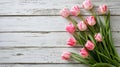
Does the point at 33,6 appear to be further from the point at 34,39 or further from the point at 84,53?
the point at 84,53

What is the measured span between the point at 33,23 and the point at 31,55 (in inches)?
6.8

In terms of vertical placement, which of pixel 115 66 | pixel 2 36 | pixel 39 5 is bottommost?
pixel 115 66

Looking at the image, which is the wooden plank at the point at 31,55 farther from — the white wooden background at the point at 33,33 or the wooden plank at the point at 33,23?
the wooden plank at the point at 33,23

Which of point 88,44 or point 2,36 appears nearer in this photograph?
point 88,44

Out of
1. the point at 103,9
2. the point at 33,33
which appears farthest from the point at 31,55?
the point at 103,9

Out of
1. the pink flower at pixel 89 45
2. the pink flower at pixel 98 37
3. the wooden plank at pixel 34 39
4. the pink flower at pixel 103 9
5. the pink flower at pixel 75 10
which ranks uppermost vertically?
the pink flower at pixel 75 10

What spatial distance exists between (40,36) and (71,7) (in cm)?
23

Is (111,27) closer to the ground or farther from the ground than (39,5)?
closer to the ground

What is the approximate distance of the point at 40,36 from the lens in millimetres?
1212

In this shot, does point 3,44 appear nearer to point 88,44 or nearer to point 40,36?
point 40,36

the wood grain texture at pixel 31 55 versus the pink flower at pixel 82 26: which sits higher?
the pink flower at pixel 82 26

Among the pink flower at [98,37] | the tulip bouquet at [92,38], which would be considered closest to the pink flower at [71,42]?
the tulip bouquet at [92,38]

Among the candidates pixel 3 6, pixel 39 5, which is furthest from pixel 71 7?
pixel 3 6

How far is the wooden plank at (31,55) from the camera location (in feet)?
3.96
